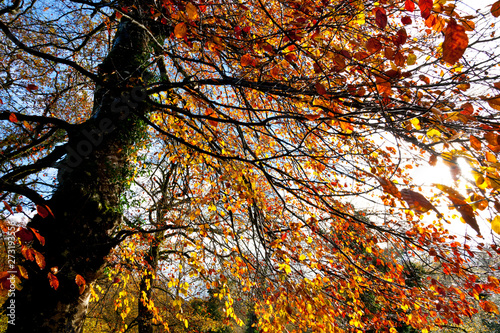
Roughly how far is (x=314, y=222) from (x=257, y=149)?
5.90 ft

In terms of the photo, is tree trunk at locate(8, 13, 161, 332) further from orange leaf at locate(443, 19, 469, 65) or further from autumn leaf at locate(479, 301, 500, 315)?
autumn leaf at locate(479, 301, 500, 315)

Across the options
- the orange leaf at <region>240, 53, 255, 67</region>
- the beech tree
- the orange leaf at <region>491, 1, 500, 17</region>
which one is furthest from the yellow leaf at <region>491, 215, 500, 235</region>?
the orange leaf at <region>240, 53, 255, 67</region>

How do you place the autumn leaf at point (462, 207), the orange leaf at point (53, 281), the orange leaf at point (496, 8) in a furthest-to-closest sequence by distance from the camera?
the orange leaf at point (53, 281), the orange leaf at point (496, 8), the autumn leaf at point (462, 207)

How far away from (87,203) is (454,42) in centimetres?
365

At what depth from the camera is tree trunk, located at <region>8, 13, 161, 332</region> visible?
2043mm

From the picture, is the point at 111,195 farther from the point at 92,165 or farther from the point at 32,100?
the point at 32,100

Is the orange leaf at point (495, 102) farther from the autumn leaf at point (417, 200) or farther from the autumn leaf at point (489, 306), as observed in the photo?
the autumn leaf at point (489, 306)

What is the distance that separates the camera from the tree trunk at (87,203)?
2.04 m

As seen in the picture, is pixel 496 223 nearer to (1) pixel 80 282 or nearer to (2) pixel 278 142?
(2) pixel 278 142

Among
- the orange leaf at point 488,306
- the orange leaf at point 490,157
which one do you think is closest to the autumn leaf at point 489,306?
the orange leaf at point 488,306

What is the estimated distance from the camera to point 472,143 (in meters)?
1.49

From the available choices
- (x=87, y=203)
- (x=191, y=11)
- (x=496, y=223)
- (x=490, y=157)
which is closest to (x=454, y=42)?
(x=490, y=157)

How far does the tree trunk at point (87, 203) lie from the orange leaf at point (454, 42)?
2771mm

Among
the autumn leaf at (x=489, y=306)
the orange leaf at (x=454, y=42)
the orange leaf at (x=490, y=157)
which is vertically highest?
the orange leaf at (x=454, y=42)
